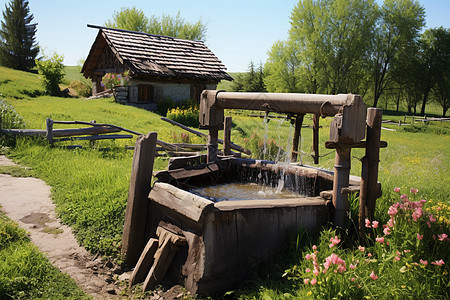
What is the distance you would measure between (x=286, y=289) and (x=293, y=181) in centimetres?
246

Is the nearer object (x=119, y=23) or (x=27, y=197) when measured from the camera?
(x=27, y=197)

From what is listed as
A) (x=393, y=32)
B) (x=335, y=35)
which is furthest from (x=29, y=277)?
(x=393, y=32)

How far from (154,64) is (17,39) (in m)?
27.2

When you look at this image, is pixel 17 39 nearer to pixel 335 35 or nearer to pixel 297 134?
pixel 335 35

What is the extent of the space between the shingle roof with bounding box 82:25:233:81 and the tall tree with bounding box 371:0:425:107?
23563mm

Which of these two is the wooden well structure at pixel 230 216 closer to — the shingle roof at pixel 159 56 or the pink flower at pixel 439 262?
the pink flower at pixel 439 262

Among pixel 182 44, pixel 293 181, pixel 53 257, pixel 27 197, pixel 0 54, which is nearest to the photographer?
pixel 53 257

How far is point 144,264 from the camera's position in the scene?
15.6 feet

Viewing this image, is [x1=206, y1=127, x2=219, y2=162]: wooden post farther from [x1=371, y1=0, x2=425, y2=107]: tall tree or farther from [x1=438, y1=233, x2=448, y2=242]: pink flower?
[x1=371, y1=0, x2=425, y2=107]: tall tree

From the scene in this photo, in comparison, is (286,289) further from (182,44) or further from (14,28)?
(14,28)

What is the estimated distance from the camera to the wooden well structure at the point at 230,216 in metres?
4.23

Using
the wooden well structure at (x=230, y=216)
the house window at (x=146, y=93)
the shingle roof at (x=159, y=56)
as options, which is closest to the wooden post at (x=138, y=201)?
the wooden well structure at (x=230, y=216)

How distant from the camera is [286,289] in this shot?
153 inches

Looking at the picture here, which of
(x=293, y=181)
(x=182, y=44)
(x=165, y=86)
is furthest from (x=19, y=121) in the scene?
(x=182, y=44)
